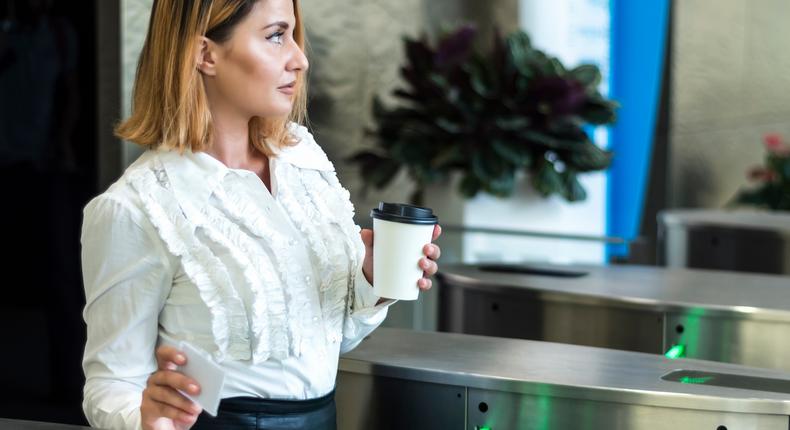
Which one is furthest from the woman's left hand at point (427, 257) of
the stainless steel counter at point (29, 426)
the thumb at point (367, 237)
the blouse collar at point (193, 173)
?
the stainless steel counter at point (29, 426)

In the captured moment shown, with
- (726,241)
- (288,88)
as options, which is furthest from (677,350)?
(726,241)

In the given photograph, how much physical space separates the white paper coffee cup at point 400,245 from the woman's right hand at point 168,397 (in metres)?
0.38

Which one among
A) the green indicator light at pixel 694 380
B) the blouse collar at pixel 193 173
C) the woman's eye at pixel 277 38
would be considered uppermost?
the woman's eye at pixel 277 38

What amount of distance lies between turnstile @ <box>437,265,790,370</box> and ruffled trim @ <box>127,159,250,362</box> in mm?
1562

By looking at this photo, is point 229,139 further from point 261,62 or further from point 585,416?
point 585,416

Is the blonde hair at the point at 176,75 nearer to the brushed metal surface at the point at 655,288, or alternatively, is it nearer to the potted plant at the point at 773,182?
the brushed metal surface at the point at 655,288

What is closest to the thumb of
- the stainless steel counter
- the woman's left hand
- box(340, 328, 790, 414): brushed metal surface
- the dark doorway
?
the woman's left hand

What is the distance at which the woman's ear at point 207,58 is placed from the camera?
190 cm

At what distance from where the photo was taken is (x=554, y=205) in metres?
5.69

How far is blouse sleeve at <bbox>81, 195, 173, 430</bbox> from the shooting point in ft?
5.85

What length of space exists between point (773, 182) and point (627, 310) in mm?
4805

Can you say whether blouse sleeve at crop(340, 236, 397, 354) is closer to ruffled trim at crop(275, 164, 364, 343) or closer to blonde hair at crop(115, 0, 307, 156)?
ruffled trim at crop(275, 164, 364, 343)

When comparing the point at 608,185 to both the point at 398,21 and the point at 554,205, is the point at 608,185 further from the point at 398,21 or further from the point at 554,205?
the point at 398,21

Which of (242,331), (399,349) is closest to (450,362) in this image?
(399,349)
